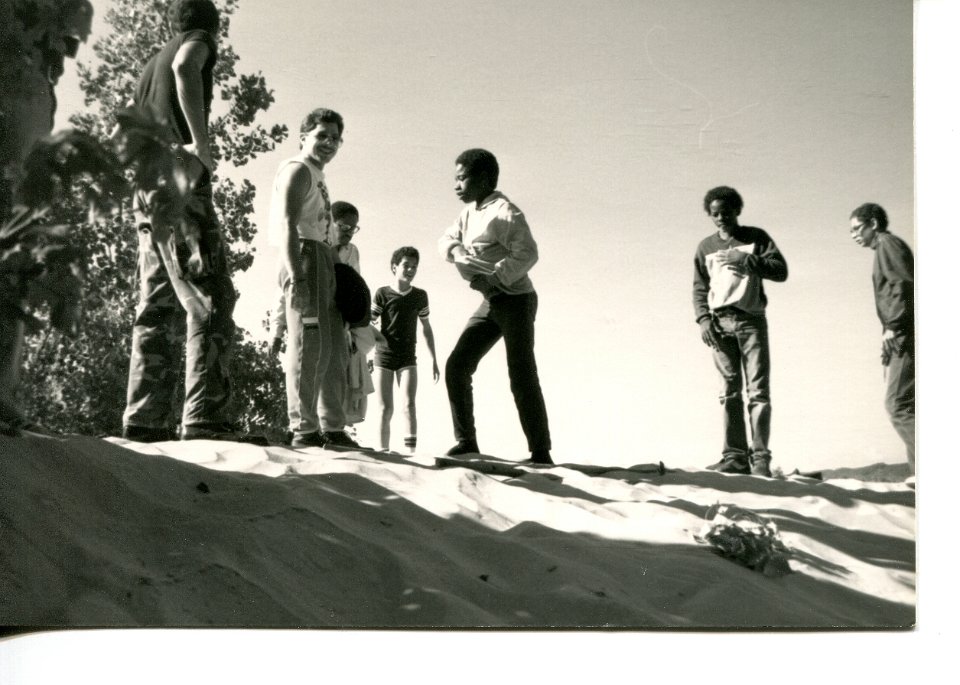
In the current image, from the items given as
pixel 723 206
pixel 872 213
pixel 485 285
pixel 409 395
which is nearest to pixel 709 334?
pixel 723 206

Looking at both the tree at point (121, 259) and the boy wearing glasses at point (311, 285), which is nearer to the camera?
the tree at point (121, 259)

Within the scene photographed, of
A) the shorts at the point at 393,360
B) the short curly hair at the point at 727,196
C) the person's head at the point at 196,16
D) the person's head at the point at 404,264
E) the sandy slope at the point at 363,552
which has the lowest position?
the sandy slope at the point at 363,552

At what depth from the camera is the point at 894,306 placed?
418 cm

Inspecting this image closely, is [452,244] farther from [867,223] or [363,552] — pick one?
[867,223]

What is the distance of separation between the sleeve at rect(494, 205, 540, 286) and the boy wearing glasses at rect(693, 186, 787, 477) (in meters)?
0.63

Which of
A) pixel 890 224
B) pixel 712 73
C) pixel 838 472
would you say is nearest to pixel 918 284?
pixel 890 224

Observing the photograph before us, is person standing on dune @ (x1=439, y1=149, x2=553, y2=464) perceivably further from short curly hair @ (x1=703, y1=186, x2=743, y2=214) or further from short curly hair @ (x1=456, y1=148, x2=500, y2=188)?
short curly hair @ (x1=703, y1=186, x2=743, y2=214)

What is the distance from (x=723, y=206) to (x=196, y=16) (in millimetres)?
2003

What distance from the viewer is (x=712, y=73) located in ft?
13.8

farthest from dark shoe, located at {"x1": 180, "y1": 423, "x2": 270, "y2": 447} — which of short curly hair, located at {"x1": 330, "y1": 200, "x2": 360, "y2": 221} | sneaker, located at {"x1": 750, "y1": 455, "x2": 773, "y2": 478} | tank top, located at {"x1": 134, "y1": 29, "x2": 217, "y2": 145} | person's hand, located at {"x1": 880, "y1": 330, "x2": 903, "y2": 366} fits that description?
person's hand, located at {"x1": 880, "y1": 330, "x2": 903, "y2": 366}

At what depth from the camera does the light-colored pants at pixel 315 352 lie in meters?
4.07

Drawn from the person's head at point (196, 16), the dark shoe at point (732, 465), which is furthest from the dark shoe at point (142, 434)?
the dark shoe at point (732, 465)

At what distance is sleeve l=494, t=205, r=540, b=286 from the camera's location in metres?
4.18

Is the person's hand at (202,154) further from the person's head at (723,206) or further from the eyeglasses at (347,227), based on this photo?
the person's head at (723,206)
